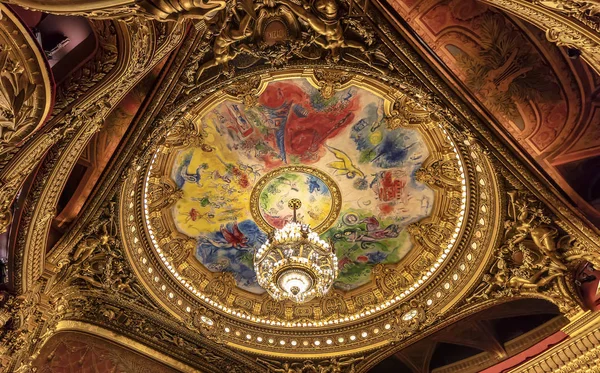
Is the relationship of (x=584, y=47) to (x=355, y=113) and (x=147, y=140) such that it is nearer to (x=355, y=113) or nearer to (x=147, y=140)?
(x=355, y=113)

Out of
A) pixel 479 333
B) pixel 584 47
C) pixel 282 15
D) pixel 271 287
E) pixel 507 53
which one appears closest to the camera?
pixel 584 47

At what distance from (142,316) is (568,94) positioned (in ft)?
26.5

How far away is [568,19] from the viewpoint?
3.99 m

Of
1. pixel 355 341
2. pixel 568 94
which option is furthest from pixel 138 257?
pixel 568 94

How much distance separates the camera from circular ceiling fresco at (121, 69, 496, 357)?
9156 mm

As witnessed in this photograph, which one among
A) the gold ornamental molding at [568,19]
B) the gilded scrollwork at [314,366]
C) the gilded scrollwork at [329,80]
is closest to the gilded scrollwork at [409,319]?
the gilded scrollwork at [314,366]

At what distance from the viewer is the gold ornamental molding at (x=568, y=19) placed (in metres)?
3.81

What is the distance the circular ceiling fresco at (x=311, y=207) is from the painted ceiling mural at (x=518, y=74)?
1.84m

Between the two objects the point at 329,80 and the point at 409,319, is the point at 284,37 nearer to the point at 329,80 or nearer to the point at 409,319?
the point at 329,80

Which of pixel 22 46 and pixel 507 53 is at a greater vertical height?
pixel 507 53

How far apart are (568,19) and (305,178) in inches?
278

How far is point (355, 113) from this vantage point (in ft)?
30.7

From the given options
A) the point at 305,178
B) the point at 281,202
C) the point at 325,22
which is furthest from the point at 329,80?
the point at 281,202

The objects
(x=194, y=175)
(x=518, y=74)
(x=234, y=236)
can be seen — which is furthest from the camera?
(x=234, y=236)
